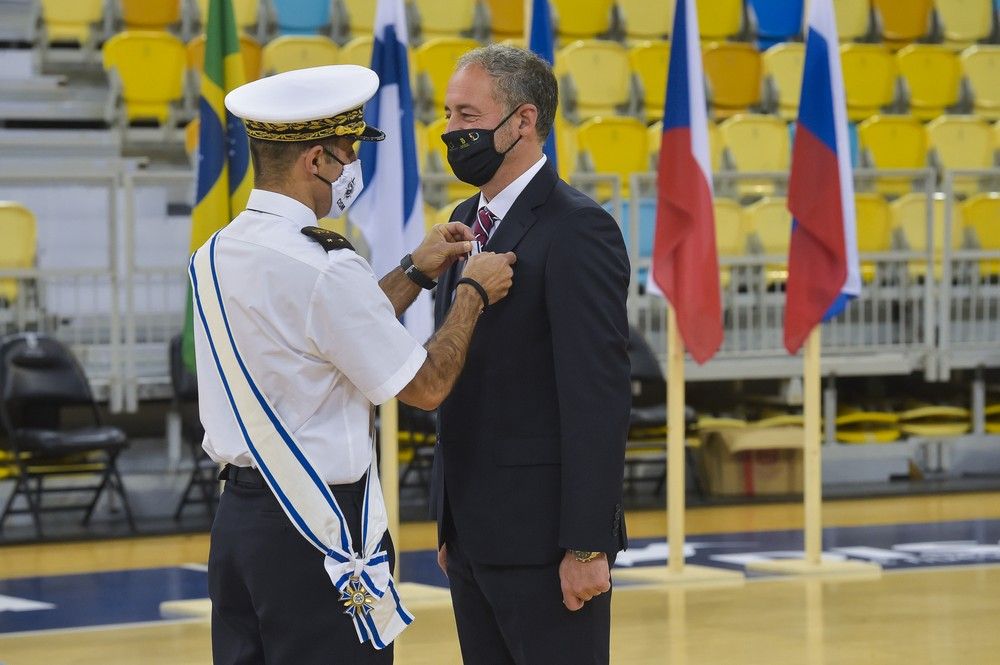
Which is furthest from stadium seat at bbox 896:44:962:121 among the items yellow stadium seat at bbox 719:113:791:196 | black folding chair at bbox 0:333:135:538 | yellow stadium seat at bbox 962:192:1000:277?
black folding chair at bbox 0:333:135:538

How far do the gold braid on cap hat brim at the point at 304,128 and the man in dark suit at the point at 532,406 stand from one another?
12.7 inches

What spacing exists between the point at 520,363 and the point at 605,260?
0.24m

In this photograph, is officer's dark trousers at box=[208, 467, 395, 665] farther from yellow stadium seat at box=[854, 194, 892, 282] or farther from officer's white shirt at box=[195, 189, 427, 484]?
yellow stadium seat at box=[854, 194, 892, 282]

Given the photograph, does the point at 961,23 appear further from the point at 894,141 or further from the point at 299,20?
the point at 299,20

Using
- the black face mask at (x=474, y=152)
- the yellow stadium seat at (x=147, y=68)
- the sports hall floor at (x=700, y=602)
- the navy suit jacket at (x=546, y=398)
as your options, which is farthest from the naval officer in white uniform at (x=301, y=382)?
the yellow stadium seat at (x=147, y=68)

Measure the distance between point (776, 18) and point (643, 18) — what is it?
1.27 meters

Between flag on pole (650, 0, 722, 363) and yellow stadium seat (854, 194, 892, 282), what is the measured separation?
133 inches

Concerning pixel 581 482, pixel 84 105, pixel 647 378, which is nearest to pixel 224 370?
pixel 581 482

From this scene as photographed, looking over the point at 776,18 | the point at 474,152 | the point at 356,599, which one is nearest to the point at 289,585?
the point at 356,599

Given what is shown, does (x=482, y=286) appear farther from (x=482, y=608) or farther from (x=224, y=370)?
(x=482, y=608)

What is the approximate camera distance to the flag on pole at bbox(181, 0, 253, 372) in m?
5.73

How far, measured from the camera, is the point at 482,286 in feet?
8.45

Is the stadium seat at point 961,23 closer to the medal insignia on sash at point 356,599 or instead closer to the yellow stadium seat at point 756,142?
the yellow stadium seat at point 756,142

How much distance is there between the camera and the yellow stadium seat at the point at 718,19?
12.5m
